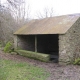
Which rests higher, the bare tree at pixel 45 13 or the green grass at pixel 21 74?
the bare tree at pixel 45 13

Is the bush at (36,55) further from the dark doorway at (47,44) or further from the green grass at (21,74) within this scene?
the green grass at (21,74)

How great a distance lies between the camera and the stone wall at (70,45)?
30.1 feet

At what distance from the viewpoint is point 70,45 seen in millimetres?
9383

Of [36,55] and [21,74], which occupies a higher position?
[36,55]

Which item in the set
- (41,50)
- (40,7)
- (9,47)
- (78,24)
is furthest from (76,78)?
(40,7)

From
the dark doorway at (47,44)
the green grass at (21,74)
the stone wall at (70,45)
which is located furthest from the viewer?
the dark doorway at (47,44)

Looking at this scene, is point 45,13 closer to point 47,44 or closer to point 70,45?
point 47,44

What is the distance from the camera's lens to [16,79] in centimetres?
586

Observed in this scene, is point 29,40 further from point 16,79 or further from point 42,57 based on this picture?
point 16,79

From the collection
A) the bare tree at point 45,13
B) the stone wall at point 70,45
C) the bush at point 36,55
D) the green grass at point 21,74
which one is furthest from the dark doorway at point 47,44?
the bare tree at point 45,13

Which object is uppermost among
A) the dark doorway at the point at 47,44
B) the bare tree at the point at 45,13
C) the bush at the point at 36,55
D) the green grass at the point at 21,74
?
the bare tree at the point at 45,13

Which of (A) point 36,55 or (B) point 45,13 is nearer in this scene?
(A) point 36,55

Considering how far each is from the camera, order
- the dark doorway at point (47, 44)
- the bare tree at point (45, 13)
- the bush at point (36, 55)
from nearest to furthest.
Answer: the bush at point (36, 55) < the dark doorway at point (47, 44) < the bare tree at point (45, 13)

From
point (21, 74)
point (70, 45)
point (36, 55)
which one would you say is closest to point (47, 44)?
point (36, 55)
